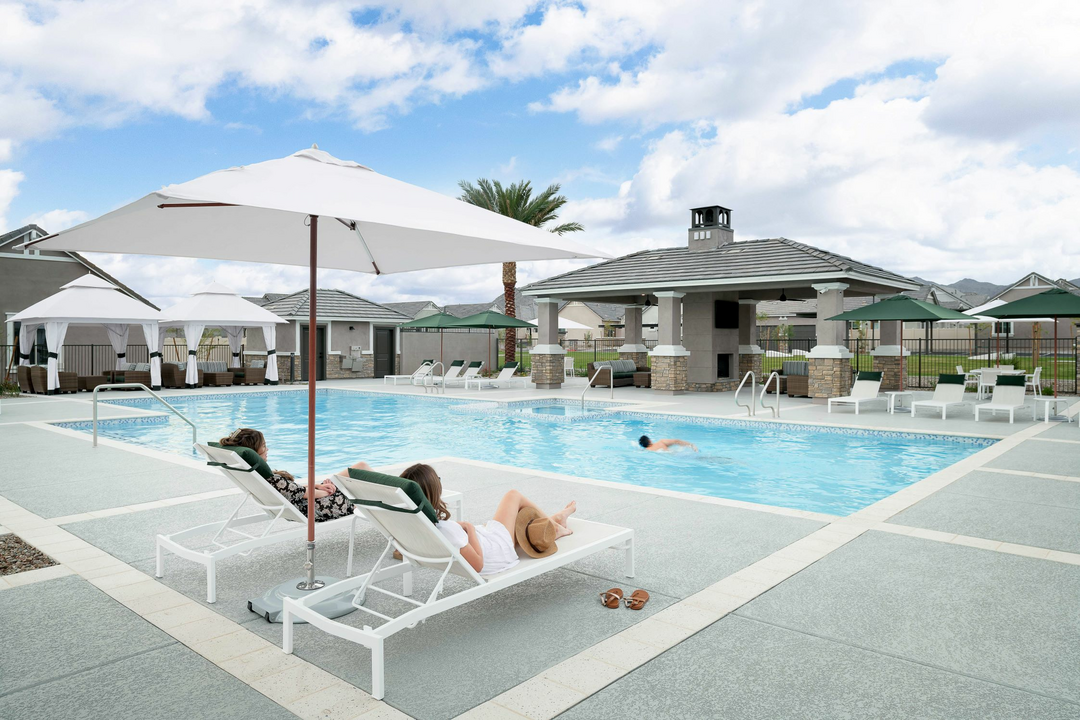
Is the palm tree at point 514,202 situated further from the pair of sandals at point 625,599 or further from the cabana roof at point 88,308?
the pair of sandals at point 625,599

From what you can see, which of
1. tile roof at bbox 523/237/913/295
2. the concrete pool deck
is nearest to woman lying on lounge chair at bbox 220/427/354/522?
the concrete pool deck

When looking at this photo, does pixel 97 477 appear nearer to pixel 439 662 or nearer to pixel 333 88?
pixel 439 662

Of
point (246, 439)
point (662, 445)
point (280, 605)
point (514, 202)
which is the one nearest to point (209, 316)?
point (514, 202)

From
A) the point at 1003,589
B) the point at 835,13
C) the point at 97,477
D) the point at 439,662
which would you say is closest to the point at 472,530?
the point at 439,662

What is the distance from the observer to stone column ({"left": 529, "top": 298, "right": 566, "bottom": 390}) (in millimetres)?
22969

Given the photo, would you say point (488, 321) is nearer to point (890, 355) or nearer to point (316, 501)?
point (890, 355)

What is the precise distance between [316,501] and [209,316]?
20963 mm

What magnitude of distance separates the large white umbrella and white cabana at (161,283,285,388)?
19.8 m

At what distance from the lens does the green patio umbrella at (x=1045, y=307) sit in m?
13.7

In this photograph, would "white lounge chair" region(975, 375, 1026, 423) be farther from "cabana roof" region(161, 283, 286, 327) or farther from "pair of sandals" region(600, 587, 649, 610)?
"cabana roof" region(161, 283, 286, 327)

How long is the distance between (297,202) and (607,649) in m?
2.65

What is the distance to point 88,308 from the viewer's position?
70.9ft

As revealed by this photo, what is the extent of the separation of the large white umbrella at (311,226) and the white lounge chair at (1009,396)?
41.9 feet

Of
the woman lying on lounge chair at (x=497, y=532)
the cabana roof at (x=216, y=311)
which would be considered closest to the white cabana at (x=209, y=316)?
the cabana roof at (x=216, y=311)
